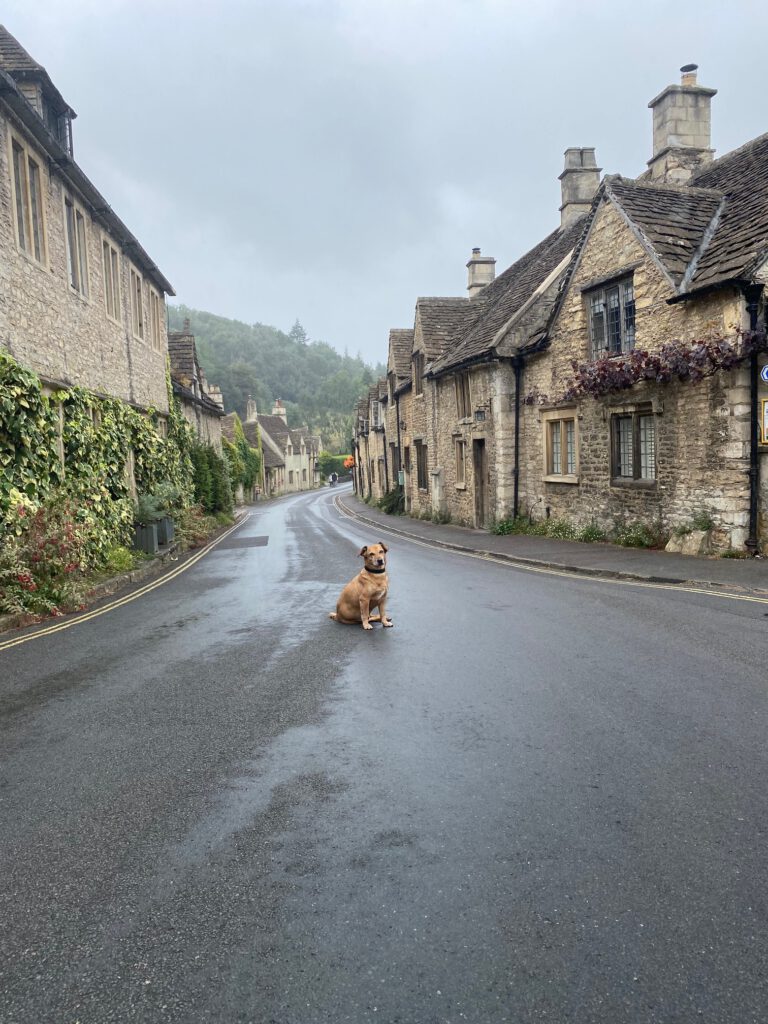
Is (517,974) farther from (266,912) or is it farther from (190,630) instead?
(190,630)

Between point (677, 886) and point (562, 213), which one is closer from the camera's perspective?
point (677, 886)

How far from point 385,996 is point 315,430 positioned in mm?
128810

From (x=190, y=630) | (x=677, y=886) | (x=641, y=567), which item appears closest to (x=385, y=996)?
(x=677, y=886)

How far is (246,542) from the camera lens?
69.1 feet

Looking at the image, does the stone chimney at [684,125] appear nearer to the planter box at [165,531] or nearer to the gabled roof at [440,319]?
the gabled roof at [440,319]

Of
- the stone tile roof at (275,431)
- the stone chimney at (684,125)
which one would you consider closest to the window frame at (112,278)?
the stone chimney at (684,125)

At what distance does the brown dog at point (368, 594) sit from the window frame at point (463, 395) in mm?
15124

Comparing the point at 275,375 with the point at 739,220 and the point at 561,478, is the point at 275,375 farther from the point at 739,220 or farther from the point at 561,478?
the point at 739,220

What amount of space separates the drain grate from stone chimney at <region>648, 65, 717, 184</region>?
1569cm

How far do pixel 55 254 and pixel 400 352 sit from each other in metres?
21.9

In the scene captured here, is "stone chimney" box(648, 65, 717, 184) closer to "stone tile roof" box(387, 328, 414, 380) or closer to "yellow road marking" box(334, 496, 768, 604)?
"yellow road marking" box(334, 496, 768, 604)

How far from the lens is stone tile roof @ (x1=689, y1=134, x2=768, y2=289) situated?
11.6 m

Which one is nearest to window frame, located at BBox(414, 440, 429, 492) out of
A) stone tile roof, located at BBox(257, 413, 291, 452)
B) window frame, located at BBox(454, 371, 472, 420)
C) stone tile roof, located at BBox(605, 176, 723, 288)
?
window frame, located at BBox(454, 371, 472, 420)

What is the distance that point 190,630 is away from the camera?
8.53m
